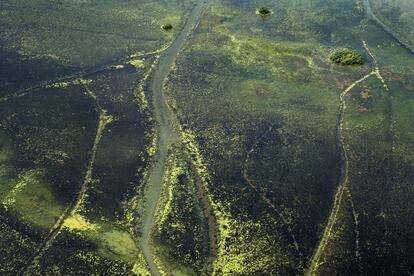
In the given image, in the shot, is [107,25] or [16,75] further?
[107,25]

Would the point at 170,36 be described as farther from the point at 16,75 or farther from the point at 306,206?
the point at 306,206

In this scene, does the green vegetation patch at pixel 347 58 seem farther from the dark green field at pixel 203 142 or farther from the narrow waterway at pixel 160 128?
the narrow waterway at pixel 160 128

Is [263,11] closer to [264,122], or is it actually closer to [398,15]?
[398,15]

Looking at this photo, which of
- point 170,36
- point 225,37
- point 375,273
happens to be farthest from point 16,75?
point 375,273

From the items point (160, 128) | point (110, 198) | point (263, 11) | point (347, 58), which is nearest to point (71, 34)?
point (160, 128)

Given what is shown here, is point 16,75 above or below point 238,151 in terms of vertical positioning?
above

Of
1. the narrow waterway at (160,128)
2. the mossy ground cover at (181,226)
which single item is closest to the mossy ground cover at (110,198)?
the narrow waterway at (160,128)
